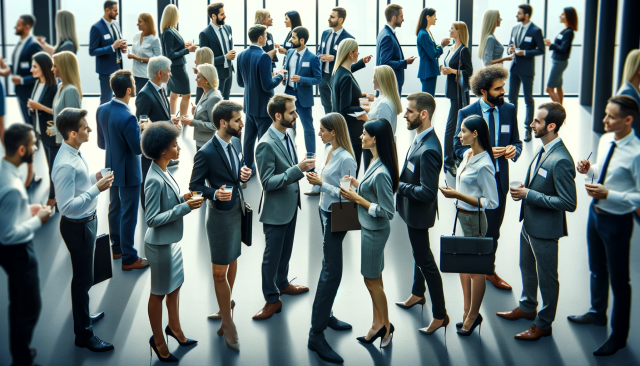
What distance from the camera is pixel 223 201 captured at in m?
4.76

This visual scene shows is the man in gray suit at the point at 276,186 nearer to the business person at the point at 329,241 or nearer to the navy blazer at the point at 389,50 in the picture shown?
the business person at the point at 329,241

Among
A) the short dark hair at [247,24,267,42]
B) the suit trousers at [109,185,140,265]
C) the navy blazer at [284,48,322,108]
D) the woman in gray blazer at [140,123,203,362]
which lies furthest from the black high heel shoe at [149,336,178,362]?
the navy blazer at [284,48,322,108]

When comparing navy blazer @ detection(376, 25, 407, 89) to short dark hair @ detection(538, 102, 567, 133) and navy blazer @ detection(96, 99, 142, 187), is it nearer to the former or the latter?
navy blazer @ detection(96, 99, 142, 187)

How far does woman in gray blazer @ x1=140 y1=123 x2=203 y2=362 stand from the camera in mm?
4383

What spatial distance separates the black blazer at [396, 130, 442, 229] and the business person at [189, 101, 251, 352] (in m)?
1.15

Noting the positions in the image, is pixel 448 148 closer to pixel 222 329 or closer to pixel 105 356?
pixel 222 329

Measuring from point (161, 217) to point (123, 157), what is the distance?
1.79 metres

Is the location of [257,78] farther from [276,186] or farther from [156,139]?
[156,139]

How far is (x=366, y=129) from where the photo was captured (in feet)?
15.2

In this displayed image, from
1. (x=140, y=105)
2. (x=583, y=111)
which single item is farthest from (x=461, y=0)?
(x=140, y=105)

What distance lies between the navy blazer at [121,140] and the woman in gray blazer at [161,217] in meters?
1.44

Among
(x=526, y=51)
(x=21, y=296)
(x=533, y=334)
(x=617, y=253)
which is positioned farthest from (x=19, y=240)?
(x=526, y=51)

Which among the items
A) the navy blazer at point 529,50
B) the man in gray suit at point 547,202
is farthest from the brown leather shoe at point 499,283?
the navy blazer at point 529,50

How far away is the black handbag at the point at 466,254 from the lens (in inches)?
186
